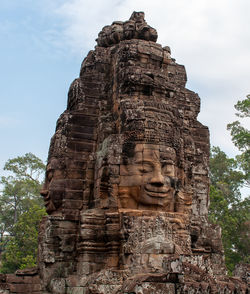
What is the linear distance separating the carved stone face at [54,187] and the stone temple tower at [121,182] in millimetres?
23

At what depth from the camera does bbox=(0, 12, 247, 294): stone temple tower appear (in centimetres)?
823

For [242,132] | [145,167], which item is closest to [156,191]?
[145,167]

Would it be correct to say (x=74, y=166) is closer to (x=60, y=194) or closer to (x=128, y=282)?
(x=60, y=194)

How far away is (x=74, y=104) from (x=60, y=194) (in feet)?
8.13

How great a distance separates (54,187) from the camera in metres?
9.72

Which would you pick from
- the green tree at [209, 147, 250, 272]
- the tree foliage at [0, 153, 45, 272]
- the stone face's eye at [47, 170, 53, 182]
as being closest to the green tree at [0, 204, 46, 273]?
the tree foliage at [0, 153, 45, 272]

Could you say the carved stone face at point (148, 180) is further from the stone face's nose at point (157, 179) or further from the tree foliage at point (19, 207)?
the tree foliage at point (19, 207)

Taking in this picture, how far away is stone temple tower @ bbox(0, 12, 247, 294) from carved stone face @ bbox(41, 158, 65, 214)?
2cm

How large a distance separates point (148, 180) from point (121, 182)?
579 mm

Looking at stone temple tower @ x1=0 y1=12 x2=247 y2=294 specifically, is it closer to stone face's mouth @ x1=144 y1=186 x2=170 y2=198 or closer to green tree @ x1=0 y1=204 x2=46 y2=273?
stone face's mouth @ x1=144 y1=186 x2=170 y2=198

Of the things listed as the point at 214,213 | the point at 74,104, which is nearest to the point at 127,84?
the point at 74,104

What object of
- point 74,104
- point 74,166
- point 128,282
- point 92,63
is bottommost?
point 128,282

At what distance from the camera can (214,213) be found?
2430 centimetres

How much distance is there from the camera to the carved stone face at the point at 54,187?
31.8 ft
